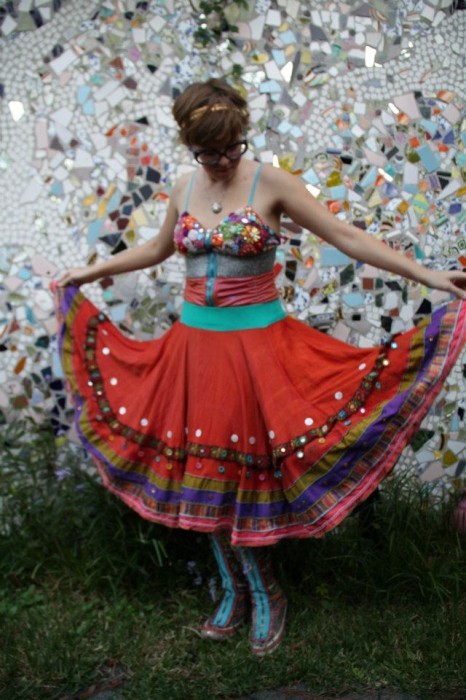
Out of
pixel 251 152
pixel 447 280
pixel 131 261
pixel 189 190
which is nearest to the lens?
pixel 447 280

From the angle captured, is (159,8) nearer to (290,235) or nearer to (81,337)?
(290,235)

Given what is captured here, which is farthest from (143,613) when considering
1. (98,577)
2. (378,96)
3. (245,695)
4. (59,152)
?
(378,96)

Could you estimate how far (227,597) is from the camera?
3.18 metres

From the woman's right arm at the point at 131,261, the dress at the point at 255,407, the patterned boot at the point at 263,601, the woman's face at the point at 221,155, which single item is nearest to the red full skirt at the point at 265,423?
the dress at the point at 255,407

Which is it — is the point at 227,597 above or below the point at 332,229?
below

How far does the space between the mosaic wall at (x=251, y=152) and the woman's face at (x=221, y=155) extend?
0.85m

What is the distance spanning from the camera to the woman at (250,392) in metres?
2.75

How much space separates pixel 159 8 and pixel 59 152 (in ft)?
2.58

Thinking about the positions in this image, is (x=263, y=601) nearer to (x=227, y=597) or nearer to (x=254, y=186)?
(x=227, y=597)

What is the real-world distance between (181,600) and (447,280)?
5.49 feet

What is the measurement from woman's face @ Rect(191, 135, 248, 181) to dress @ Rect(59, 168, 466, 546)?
0.47ft

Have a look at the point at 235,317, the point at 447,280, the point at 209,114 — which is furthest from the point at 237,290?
the point at 447,280

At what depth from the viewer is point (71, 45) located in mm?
3732

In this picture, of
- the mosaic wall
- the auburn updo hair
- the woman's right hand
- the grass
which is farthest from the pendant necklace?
the grass
